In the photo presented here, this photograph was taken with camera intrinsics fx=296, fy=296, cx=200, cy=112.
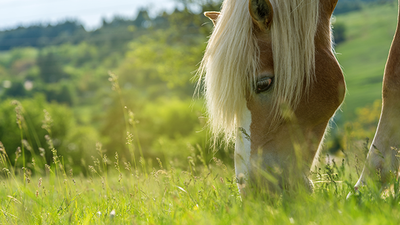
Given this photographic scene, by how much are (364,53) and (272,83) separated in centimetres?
6563

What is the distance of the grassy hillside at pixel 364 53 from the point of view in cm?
4881

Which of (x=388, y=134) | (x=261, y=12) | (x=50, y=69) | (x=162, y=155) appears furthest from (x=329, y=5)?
(x=50, y=69)

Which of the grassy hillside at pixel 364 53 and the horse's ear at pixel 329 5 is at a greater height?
the horse's ear at pixel 329 5

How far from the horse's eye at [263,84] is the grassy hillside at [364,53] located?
4909cm

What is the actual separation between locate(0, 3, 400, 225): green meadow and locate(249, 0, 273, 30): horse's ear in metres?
0.66

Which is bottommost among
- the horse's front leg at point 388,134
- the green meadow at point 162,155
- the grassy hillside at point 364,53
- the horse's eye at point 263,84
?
the grassy hillside at point 364,53

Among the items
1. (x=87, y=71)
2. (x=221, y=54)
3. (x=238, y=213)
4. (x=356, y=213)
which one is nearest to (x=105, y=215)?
(x=238, y=213)

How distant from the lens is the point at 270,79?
1940 millimetres

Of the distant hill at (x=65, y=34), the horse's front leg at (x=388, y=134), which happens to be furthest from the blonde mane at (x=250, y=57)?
the distant hill at (x=65, y=34)

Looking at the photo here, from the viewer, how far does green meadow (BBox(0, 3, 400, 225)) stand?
157 cm

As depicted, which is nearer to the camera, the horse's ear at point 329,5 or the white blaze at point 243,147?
the white blaze at point 243,147

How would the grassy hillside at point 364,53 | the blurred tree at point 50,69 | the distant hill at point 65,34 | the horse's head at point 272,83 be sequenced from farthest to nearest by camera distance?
the distant hill at point 65,34 < the blurred tree at point 50,69 < the grassy hillside at point 364,53 < the horse's head at point 272,83

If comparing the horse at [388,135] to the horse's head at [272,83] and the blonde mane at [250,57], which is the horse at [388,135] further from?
the blonde mane at [250,57]

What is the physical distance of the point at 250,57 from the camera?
6.38 feet
